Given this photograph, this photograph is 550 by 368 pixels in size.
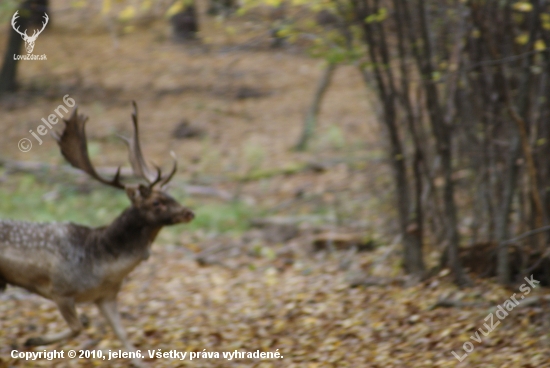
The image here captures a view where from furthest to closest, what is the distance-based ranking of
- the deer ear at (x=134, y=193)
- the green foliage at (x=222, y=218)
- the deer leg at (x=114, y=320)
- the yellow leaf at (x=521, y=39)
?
the green foliage at (x=222, y=218) < the yellow leaf at (x=521, y=39) < the deer ear at (x=134, y=193) < the deer leg at (x=114, y=320)

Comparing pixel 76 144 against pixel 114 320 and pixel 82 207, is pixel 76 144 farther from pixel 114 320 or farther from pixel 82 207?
pixel 82 207

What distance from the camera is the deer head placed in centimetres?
700

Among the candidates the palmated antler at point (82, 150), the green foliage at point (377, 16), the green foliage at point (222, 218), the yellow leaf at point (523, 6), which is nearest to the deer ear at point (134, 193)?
the palmated antler at point (82, 150)

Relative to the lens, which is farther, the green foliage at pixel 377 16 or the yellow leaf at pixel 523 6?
the green foliage at pixel 377 16

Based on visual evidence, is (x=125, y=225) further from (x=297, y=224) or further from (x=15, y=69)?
(x=15, y=69)

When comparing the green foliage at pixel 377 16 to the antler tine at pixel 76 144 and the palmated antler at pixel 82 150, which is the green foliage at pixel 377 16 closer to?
the palmated antler at pixel 82 150

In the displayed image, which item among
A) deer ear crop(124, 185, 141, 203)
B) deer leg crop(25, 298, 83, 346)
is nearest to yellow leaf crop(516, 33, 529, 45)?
deer ear crop(124, 185, 141, 203)

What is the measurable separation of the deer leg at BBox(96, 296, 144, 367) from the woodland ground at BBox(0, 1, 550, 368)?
19 centimetres

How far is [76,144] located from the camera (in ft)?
24.4

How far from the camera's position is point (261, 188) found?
579 inches

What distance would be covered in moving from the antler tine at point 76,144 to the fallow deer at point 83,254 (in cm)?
12

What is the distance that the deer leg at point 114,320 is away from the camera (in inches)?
272

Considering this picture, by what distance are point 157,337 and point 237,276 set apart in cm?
252

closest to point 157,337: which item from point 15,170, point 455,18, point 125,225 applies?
point 125,225
